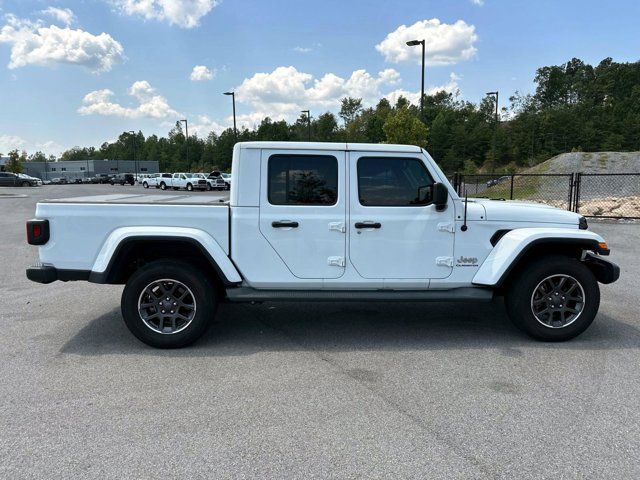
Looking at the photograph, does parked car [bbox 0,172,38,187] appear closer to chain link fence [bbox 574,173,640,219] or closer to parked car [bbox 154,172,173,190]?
parked car [bbox 154,172,173,190]

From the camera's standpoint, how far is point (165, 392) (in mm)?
3770

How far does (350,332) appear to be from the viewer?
17.1ft

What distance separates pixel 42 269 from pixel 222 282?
1.69m

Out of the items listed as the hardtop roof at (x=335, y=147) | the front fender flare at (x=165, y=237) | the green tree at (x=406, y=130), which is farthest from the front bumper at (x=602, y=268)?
the green tree at (x=406, y=130)

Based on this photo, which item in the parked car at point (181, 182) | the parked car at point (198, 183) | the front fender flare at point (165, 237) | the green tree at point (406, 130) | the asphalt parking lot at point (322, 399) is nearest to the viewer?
the asphalt parking lot at point (322, 399)

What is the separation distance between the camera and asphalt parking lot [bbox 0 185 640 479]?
113 inches

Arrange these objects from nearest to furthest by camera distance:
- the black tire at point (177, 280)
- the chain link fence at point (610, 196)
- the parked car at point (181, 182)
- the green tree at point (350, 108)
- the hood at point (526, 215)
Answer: the black tire at point (177, 280) < the hood at point (526, 215) < the chain link fence at point (610, 196) < the parked car at point (181, 182) < the green tree at point (350, 108)

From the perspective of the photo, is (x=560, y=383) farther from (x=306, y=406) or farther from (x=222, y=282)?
(x=222, y=282)

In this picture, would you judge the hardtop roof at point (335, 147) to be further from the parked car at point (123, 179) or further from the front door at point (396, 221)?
the parked car at point (123, 179)

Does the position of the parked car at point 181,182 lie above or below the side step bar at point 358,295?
above

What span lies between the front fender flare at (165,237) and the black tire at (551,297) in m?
2.81

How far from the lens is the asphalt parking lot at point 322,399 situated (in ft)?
9.39

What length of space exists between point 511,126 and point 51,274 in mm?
80030

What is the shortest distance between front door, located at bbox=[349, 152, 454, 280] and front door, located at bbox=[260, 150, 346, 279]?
148 millimetres
